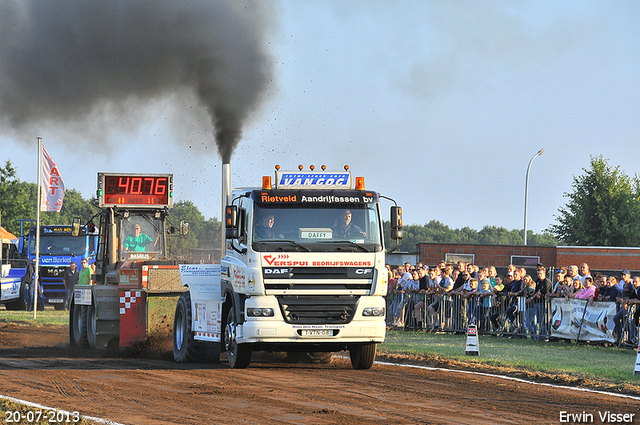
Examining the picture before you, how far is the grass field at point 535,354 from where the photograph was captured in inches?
512

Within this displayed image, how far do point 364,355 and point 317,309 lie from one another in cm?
151

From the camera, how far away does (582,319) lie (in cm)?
1808

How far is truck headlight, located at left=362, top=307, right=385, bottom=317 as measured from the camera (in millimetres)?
12672

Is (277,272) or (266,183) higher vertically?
(266,183)

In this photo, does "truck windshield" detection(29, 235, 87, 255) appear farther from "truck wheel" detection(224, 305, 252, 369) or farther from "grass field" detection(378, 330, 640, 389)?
"truck wheel" detection(224, 305, 252, 369)

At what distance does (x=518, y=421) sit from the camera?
877 cm

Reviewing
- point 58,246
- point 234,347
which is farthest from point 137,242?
point 58,246

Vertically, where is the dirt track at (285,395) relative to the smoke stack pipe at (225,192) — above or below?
below

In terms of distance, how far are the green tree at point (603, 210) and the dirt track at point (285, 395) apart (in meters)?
43.1

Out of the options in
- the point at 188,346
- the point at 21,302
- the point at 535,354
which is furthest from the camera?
the point at 21,302

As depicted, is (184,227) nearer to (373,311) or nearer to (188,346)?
(188,346)

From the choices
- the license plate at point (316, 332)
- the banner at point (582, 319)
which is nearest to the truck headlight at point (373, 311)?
the license plate at point (316, 332)

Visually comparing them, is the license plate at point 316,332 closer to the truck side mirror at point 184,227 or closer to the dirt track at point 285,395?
the dirt track at point 285,395

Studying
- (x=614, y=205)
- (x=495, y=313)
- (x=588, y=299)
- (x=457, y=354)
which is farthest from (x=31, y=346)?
(x=614, y=205)
